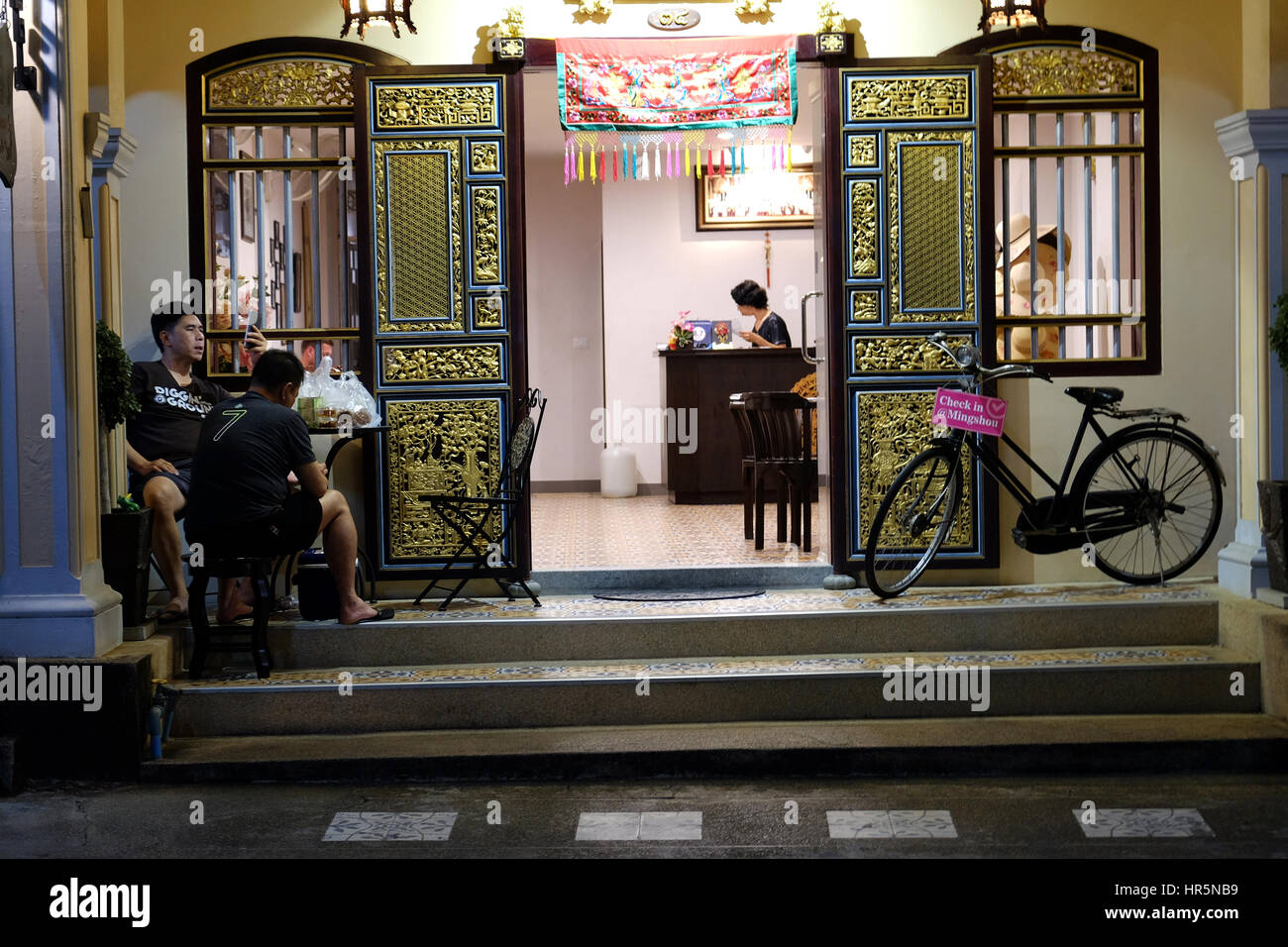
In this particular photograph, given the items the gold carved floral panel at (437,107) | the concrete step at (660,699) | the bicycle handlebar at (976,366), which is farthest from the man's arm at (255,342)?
the bicycle handlebar at (976,366)

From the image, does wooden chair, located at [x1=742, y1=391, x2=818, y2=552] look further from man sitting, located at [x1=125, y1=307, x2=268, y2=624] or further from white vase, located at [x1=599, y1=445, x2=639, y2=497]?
white vase, located at [x1=599, y1=445, x2=639, y2=497]

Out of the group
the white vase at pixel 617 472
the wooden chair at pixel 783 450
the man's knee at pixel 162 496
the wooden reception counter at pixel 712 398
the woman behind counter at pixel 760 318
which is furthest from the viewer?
the white vase at pixel 617 472

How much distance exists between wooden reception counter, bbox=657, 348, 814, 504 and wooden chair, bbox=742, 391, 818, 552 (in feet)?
7.47

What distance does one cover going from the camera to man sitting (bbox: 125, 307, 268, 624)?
541 cm

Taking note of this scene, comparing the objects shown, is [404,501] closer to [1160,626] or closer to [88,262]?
[88,262]

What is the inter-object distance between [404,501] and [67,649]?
169cm

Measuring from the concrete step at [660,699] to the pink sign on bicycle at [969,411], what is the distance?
1051 mm

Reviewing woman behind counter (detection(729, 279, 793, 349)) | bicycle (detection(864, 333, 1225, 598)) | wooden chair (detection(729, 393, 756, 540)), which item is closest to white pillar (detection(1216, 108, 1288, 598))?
bicycle (detection(864, 333, 1225, 598))

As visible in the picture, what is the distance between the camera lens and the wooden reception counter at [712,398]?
9.60m

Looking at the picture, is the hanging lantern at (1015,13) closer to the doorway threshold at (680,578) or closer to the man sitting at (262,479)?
the doorway threshold at (680,578)

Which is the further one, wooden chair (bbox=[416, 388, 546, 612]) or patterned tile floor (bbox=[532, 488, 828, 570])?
patterned tile floor (bbox=[532, 488, 828, 570])

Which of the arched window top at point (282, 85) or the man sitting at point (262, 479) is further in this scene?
the arched window top at point (282, 85)

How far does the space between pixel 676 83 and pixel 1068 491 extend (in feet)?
7.81
